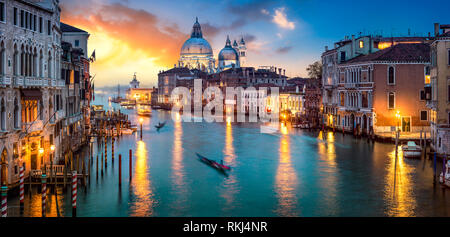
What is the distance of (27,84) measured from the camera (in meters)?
15.0

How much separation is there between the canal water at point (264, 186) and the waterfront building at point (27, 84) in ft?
4.09

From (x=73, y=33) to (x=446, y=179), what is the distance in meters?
20.8

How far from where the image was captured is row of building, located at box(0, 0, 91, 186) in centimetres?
1381

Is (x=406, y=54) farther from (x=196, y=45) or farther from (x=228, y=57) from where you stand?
(x=196, y=45)

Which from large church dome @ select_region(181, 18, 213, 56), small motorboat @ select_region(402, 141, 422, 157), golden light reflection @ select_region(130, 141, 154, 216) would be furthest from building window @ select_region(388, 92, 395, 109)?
large church dome @ select_region(181, 18, 213, 56)

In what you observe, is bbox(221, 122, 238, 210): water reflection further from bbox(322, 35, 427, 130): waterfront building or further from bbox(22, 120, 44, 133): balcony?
bbox(322, 35, 427, 130): waterfront building

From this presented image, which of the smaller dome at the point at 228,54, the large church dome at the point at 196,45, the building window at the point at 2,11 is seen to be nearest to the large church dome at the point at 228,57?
the smaller dome at the point at 228,54

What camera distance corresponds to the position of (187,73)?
3996 inches

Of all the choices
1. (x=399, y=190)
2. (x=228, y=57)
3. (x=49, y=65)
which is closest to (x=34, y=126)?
(x=49, y=65)

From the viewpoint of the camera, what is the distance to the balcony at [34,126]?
15091 mm

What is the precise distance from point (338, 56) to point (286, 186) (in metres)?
21.1

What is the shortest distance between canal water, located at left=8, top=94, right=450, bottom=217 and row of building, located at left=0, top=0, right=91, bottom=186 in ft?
4.27

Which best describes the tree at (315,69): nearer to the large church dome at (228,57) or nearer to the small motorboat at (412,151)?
the small motorboat at (412,151)
